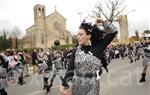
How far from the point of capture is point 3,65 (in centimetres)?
1402

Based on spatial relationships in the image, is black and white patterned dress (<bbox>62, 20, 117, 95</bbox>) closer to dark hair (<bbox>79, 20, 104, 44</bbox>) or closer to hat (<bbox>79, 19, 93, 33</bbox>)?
dark hair (<bbox>79, 20, 104, 44</bbox>)

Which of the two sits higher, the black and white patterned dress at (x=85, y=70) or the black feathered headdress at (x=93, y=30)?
the black feathered headdress at (x=93, y=30)

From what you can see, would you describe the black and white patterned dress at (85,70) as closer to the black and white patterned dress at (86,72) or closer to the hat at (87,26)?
the black and white patterned dress at (86,72)

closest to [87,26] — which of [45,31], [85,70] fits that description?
[85,70]

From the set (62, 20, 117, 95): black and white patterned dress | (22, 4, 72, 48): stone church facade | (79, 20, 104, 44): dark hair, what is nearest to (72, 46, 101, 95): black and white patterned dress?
(62, 20, 117, 95): black and white patterned dress

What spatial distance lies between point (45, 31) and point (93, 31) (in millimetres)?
96611

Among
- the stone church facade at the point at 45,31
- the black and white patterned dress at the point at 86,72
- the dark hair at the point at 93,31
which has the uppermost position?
the stone church facade at the point at 45,31

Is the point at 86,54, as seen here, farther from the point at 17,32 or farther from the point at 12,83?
the point at 17,32

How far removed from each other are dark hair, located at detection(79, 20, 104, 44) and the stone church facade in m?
89.2

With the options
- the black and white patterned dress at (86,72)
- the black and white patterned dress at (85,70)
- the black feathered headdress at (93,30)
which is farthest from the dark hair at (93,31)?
the black and white patterned dress at (86,72)

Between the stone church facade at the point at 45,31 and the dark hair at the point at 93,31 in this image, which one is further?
the stone church facade at the point at 45,31

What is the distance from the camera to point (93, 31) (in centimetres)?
579

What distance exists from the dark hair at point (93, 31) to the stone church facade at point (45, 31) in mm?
89202

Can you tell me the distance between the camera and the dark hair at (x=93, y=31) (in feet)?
18.8
